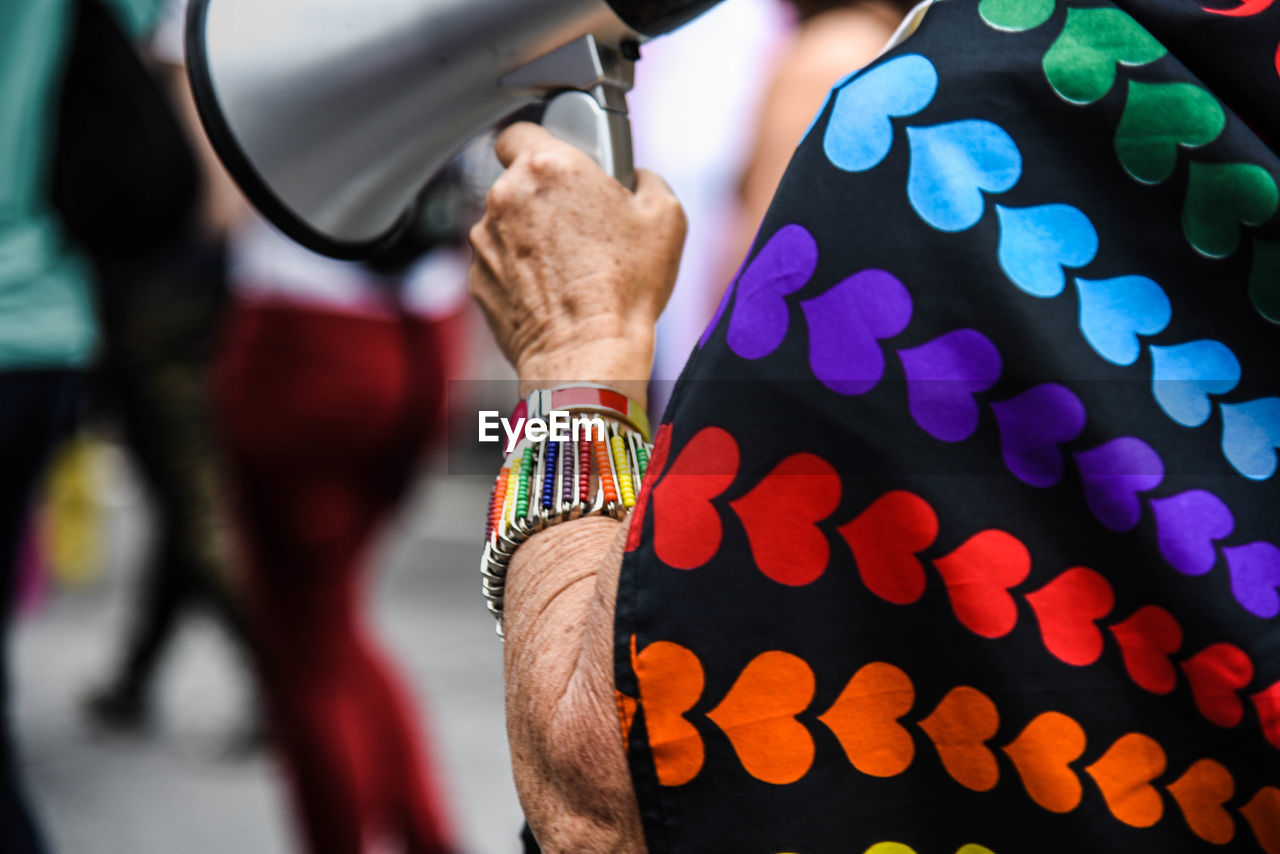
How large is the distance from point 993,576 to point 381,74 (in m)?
0.60

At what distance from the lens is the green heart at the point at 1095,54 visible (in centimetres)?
64

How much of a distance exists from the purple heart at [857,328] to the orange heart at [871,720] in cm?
17

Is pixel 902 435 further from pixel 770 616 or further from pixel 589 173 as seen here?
pixel 589 173

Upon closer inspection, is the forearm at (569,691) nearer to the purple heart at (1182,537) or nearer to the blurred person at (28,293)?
the purple heart at (1182,537)

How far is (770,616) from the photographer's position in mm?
654

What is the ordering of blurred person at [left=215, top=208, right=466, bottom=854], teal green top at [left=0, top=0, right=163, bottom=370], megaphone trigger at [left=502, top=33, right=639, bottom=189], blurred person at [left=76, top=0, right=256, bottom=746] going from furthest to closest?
blurred person at [left=76, top=0, right=256, bottom=746]
blurred person at [left=215, top=208, right=466, bottom=854]
teal green top at [left=0, top=0, right=163, bottom=370]
megaphone trigger at [left=502, top=33, right=639, bottom=189]

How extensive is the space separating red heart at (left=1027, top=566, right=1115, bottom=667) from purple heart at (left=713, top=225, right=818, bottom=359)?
211 millimetres

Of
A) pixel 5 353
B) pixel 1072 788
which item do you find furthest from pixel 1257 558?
pixel 5 353

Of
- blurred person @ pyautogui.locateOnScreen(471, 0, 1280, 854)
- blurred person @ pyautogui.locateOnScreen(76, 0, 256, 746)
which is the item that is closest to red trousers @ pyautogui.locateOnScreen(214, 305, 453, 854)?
blurred person @ pyautogui.locateOnScreen(76, 0, 256, 746)

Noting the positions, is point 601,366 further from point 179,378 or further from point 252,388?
point 179,378

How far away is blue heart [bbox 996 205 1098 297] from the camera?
0.63 meters

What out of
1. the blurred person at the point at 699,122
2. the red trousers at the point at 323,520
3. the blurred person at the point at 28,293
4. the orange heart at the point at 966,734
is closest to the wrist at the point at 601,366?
the orange heart at the point at 966,734

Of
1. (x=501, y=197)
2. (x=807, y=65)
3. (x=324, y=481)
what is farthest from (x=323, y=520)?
(x=501, y=197)

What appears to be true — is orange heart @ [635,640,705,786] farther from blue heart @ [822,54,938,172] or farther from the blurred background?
the blurred background
